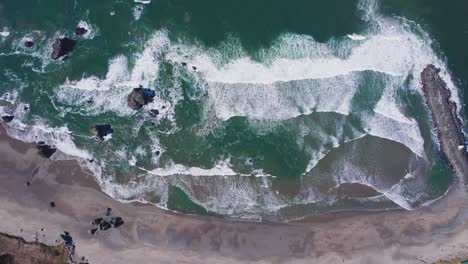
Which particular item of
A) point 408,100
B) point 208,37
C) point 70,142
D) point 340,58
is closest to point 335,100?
point 340,58

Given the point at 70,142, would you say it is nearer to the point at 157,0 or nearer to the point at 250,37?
the point at 157,0

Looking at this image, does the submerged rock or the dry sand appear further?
the submerged rock

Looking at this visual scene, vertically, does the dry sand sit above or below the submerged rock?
below

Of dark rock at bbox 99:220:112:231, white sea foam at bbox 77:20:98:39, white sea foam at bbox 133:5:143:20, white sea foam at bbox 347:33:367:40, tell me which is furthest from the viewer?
white sea foam at bbox 347:33:367:40

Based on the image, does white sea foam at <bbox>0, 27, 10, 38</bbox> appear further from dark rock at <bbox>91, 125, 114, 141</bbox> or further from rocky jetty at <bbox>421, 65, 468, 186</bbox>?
rocky jetty at <bbox>421, 65, 468, 186</bbox>

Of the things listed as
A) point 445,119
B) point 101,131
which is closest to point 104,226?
point 101,131

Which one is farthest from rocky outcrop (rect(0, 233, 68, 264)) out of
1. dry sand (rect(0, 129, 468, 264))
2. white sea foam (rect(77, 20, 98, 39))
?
white sea foam (rect(77, 20, 98, 39))

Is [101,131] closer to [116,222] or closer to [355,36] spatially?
[116,222]
